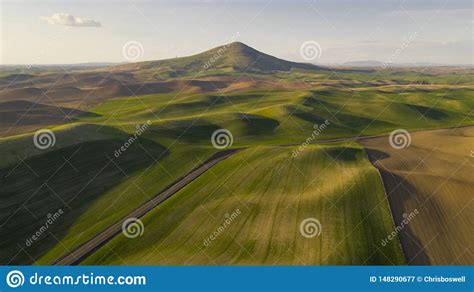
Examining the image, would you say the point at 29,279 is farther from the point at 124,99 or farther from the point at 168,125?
the point at 124,99

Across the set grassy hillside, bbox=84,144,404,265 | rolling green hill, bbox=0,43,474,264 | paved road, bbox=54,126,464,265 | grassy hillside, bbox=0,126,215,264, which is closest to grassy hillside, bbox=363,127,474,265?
grassy hillside, bbox=84,144,404,265

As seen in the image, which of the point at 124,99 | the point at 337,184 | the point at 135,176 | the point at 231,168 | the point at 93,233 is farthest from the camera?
the point at 124,99

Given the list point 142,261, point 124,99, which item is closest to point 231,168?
point 142,261

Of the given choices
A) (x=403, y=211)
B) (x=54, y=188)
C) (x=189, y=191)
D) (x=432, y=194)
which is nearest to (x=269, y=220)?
(x=189, y=191)

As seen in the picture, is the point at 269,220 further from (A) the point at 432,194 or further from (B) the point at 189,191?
(A) the point at 432,194

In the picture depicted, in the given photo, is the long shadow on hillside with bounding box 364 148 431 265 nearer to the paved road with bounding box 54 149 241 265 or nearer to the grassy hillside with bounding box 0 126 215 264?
the paved road with bounding box 54 149 241 265

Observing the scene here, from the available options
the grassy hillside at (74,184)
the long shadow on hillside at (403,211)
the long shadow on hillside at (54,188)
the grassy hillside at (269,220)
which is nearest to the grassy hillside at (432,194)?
the long shadow on hillside at (403,211)

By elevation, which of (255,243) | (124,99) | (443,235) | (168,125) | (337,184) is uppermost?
(124,99)
